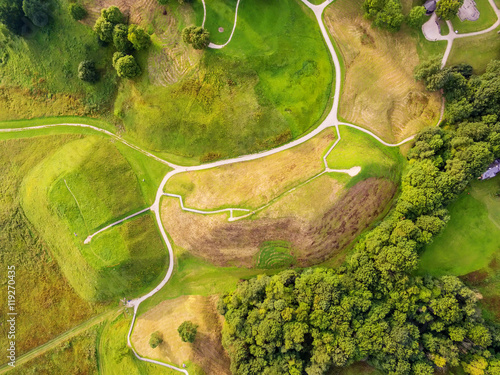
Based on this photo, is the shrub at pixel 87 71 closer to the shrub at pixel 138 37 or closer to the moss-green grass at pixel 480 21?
the shrub at pixel 138 37

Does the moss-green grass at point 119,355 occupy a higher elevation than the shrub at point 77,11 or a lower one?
lower

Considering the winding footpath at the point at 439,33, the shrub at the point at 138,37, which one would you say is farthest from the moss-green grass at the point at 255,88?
the winding footpath at the point at 439,33

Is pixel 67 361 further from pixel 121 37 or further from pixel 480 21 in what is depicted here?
pixel 480 21

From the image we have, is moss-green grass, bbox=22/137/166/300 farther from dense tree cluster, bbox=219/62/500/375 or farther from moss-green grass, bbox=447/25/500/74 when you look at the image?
moss-green grass, bbox=447/25/500/74

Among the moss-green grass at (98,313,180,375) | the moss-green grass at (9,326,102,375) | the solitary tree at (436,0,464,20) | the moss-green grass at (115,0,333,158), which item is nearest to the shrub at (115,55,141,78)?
the moss-green grass at (115,0,333,158)

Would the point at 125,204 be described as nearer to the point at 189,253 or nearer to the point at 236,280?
the point at 189,253
